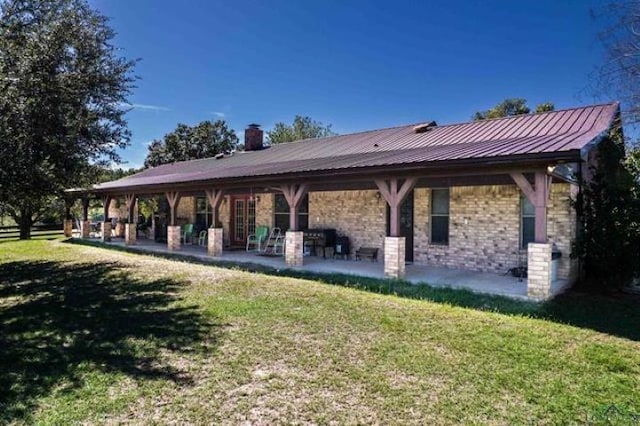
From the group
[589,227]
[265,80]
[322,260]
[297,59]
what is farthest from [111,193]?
[589,227]

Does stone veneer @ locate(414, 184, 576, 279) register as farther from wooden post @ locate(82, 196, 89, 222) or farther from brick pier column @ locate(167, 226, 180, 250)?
wooden post @ locate(82, 196, 89, 222)

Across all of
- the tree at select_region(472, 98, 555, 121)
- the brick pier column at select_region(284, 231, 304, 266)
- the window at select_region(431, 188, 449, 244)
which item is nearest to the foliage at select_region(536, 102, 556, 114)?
the tree at select_region(472, 98, 555, 121)

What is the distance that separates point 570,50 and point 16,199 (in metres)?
14.7

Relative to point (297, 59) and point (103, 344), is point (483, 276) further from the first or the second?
point (297, 59)

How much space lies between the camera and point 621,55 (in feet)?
20.3

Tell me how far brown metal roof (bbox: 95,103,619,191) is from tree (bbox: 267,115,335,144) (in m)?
26.4

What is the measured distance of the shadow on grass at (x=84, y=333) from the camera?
13.2 feet

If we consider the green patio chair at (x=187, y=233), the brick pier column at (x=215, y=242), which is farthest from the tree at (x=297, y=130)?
the brick pier column at (x=215, y=242)

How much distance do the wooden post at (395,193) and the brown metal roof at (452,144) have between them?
40cm

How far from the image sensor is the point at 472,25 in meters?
13.2

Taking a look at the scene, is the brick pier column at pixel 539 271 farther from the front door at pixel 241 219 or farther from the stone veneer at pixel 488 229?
the front door at pixel 241 219

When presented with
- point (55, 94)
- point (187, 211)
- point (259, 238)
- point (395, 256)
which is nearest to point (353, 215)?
point (259, 238)

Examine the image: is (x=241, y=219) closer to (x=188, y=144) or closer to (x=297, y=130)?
(x=188, y=144)

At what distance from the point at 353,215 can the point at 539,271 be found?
5.96 meters
